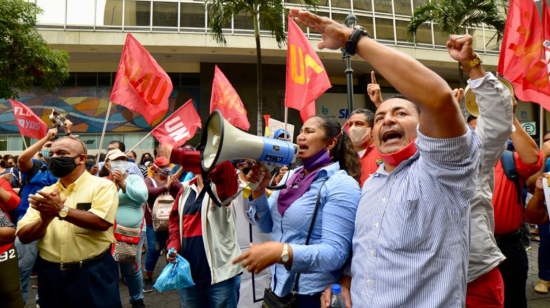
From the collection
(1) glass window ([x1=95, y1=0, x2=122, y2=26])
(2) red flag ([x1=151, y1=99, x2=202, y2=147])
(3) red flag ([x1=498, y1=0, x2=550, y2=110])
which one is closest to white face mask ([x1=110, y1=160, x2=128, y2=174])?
(2) red flag ([x1=151, y1=99, x2=202, y2=147])

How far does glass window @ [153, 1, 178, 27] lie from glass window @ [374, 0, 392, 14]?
380 inches

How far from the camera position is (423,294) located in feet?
A: 4.48

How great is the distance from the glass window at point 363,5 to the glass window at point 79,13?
12.0 meters

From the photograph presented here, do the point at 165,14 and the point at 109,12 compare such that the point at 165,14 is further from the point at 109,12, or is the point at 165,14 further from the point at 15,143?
the point at 15,143

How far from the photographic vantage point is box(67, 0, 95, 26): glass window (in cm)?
1515

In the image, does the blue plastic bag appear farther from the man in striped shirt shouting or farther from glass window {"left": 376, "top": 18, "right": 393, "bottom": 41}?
glass window {"left": 376, "top": 18, "right": 393, "bottom": 41}

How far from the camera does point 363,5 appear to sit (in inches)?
704

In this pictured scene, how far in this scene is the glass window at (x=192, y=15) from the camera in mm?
15955

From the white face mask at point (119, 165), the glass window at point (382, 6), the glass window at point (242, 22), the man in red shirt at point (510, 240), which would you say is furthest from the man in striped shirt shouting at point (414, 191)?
the glass window at point (382, 6)

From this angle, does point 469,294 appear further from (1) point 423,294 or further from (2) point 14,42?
(2) point 14,42

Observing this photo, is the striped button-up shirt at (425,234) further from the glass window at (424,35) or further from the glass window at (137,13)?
the glass window at (424,35)

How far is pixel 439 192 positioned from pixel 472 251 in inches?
36.0

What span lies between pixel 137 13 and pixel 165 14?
1.16 m

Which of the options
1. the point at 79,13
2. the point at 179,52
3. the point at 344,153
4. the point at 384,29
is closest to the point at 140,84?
the point at 344,153
